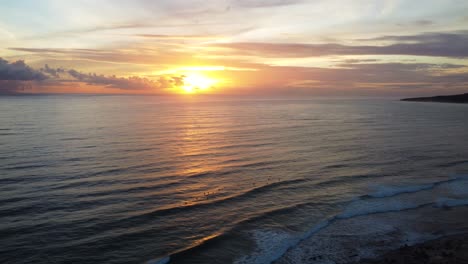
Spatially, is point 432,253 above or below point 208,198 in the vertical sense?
below

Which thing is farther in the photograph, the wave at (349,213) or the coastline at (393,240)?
the wave at (349,213)

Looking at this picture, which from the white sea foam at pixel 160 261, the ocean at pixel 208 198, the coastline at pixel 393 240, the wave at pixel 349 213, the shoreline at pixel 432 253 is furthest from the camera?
the ocean at pixel 208 198

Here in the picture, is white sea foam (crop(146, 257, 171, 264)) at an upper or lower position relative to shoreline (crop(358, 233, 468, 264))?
lower

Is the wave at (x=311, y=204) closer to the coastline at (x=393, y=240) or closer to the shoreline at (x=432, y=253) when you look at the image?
the coastline at (x=393, y=240)

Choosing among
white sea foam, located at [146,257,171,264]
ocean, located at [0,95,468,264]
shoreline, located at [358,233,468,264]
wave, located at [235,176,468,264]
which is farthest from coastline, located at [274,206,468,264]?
white sea foam, located at [146,257,171,264]

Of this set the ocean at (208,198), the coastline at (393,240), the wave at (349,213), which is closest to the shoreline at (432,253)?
the coastline at (393,240)

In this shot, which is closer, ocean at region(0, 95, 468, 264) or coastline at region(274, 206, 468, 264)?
coastline at region(274, 206, 468, 264)

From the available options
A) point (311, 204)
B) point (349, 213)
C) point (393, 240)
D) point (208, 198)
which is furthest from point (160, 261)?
point (349, 213)

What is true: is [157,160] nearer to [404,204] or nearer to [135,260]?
[135,260]

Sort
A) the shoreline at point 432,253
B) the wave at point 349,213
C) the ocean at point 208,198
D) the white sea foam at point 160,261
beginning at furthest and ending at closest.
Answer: the ocean at point 208,198, the wave at point 349,213, the white sea foam at point 160,261, the shoreline at point 432,253

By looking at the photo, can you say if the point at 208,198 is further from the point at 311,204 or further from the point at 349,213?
the point at 349,213

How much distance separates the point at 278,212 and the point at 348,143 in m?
30.1

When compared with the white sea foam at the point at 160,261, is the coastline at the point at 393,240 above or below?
above

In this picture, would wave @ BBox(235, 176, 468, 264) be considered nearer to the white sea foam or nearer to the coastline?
the coastline
